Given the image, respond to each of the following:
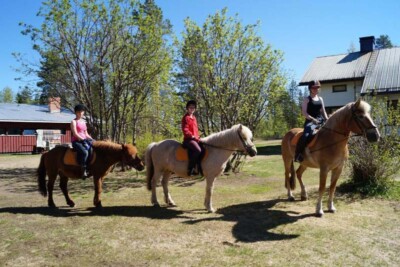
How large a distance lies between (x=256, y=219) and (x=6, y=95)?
3130 inches

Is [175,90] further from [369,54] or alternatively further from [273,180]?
[369,54]

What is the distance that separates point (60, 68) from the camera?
551 inches

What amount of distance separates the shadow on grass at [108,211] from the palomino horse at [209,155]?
484mm

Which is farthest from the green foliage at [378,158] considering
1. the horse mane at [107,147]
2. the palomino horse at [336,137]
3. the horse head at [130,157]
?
the horse mane at [107,147]

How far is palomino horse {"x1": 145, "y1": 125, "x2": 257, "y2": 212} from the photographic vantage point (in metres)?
6.75

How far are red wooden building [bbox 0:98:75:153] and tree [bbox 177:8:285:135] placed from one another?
1871cm

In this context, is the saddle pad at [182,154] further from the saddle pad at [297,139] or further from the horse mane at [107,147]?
the saddle pad at [297,139]

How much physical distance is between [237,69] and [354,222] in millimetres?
7935

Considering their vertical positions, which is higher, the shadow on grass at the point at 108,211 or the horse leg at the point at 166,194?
the horse leg at the point at 166,194

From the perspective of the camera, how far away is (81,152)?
706 centimetres

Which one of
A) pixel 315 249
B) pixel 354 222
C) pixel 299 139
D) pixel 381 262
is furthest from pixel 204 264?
pixel 299 139

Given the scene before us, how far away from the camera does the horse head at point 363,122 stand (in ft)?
19.2

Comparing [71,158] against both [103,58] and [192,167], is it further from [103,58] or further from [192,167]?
[103,58]

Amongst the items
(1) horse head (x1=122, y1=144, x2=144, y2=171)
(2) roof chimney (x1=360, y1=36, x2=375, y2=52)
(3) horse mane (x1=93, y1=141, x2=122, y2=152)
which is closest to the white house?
(2) roof chimney (x1=360, y1=36, x2=375, y2=52)
